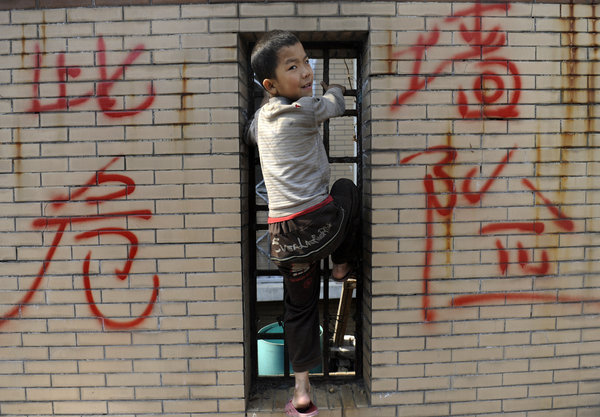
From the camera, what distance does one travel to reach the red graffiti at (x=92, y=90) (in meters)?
2.50

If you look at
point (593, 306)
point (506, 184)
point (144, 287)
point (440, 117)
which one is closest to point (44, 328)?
point (144, 287)

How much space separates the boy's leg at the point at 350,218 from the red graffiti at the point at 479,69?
536 mm

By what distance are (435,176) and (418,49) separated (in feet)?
2.41

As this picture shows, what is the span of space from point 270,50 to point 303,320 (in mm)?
1476

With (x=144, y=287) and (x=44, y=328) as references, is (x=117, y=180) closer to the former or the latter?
(x=144, y=287)

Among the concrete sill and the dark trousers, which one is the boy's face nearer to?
the dark trousers

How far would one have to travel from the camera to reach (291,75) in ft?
7.43

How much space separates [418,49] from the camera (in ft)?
8.25

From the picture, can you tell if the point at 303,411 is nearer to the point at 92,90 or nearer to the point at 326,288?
the point at 326,288

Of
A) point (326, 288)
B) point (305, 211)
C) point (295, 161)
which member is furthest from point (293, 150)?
point (326, 288)

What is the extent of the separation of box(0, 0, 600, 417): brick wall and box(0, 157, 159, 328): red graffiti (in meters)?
0.01

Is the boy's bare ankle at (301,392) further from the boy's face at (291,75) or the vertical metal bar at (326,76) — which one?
the boy's face at (291,75)

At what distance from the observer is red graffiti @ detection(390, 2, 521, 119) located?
252cm

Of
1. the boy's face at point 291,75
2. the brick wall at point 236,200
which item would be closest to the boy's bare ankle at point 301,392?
the brick wall at point 236,200
